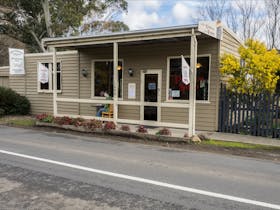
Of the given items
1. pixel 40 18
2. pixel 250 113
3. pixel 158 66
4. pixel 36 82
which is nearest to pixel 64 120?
pixel 158 66

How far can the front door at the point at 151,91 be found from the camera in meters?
10.8

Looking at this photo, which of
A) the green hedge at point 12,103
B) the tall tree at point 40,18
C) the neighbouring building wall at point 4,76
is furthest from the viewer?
the tall tree at point 40,18

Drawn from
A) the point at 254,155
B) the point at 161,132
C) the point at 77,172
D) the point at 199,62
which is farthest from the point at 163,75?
the point at 77,172

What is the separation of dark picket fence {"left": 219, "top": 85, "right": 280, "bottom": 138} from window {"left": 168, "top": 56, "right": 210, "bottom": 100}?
Answer: 28.8 inches

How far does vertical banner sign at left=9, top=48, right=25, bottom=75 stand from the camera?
13.5m

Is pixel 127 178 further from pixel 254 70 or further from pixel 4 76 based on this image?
pixel 4 76

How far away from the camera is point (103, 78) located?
12.1m

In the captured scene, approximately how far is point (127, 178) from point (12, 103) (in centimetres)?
1101

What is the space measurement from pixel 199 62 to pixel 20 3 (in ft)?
48.4

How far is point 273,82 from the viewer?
883 centimetres

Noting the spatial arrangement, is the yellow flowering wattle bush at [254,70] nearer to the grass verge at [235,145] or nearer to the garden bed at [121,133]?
→ the grass verge at [235,145]

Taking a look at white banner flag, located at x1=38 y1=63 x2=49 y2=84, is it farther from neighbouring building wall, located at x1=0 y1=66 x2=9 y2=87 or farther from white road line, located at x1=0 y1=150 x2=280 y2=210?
white road line, located at x1=0 y1=150 x2=280 y2=210

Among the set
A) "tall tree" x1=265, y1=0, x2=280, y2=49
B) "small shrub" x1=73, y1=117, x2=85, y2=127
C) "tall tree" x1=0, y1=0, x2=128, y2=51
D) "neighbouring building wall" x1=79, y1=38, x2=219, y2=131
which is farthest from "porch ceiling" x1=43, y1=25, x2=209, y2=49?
"tall tree" x1=265, y1=0, x2=280, y2=49

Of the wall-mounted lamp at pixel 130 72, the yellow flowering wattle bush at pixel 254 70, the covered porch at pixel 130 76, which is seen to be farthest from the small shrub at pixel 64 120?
the yellow flowering wattle bush at pixel 254 70
